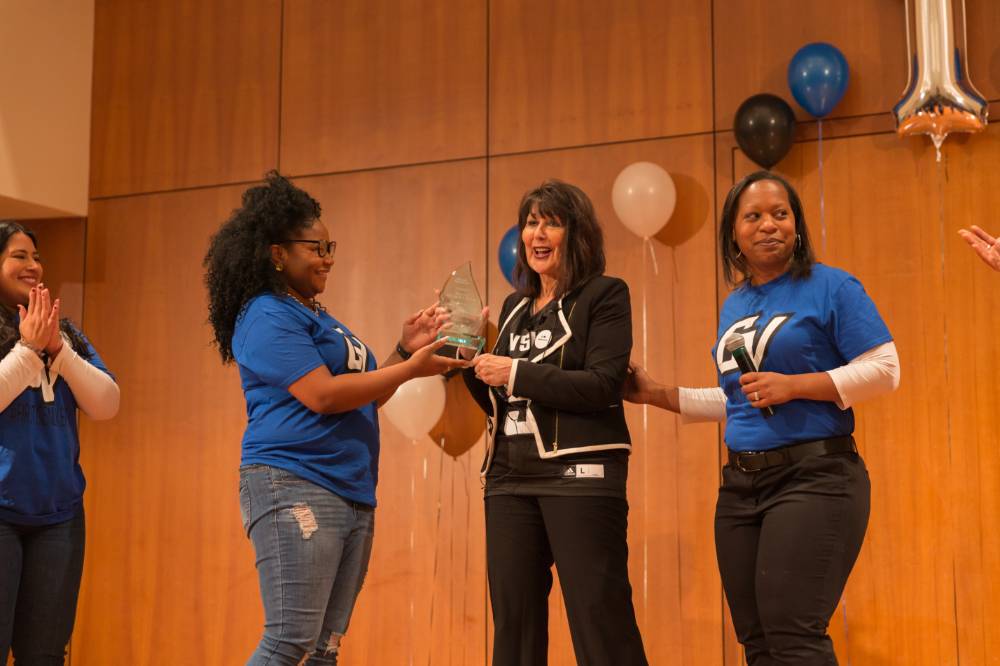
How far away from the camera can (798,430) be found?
230cm

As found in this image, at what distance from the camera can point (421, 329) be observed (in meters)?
2.77

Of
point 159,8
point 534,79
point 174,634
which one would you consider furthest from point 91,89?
point 174,634

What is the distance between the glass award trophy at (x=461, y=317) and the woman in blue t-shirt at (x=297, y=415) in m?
0.06

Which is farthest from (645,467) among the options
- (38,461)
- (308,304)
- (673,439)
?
(38,461)

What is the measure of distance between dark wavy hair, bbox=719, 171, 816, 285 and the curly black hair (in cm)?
111

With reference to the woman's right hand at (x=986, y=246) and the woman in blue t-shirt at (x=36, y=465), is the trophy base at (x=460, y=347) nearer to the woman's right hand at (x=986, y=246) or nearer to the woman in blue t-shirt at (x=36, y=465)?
the woman in blue t-shirt at (x=36, y=465)

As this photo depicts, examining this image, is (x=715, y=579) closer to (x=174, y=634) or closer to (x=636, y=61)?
(x=636, y=61)

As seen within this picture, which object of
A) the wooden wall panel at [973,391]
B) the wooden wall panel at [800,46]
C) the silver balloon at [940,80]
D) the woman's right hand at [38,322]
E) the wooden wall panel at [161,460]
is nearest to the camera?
the woman's right hand at [38,322]

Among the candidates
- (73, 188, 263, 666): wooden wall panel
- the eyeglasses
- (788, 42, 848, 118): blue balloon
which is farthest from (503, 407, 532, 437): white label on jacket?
(73, 188, 263, 666): wooden wall panel

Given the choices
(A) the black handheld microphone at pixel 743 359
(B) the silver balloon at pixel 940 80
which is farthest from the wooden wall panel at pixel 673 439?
(A) the black handheld microphone at pixel 743 359

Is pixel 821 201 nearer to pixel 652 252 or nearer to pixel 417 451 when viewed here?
pixel 652 252

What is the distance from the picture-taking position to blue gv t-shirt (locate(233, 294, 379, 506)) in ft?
7.87

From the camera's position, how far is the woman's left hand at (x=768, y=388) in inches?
89.1

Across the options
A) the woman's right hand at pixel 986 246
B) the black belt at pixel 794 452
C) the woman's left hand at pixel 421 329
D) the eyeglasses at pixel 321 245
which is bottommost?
the black belt at pixel 794 452
